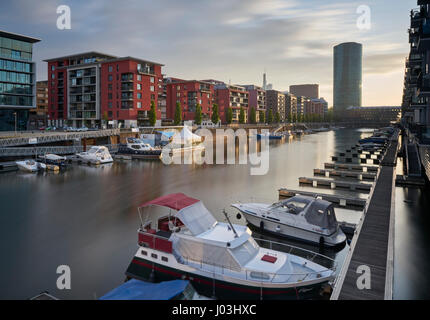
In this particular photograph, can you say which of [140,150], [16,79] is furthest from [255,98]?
[140,150]

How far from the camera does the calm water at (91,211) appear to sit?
50.1ft

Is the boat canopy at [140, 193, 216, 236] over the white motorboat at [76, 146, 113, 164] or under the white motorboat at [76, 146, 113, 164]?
under

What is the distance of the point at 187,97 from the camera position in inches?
4387

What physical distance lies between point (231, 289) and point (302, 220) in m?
8.12

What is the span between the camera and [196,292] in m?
12.4

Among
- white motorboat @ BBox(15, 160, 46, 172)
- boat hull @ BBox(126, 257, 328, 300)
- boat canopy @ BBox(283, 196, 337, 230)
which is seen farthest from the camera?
white motorboat @ BBox(15, 160, 46, 172)

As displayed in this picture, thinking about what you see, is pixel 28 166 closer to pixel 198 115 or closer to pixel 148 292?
pixel 148 292

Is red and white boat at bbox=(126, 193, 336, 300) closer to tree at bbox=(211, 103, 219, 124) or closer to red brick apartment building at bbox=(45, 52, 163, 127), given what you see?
red brick apartment building at bbox=(45, 52, 163, 127)

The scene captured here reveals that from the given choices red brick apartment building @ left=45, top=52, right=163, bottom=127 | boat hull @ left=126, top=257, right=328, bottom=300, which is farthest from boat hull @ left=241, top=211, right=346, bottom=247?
red brick apartment building @ left=45, top=52, right=163, bottom=127

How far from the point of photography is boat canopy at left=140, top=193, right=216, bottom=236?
14766mm

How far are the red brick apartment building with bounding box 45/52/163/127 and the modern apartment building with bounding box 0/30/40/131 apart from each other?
1396 cm
